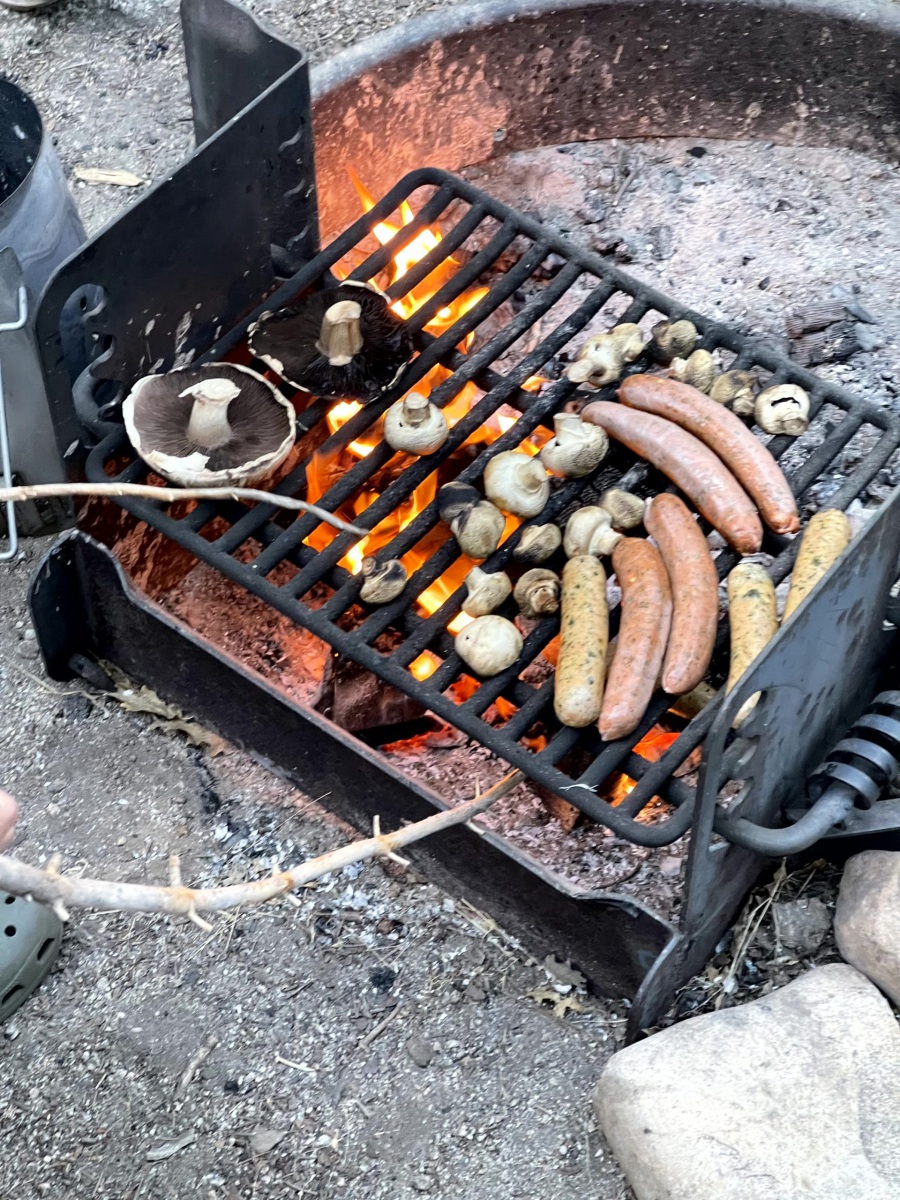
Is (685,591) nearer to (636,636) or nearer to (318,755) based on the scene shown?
(636,636)

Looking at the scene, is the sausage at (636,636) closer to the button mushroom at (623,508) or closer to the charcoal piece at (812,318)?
the button mushroom at (623,508)

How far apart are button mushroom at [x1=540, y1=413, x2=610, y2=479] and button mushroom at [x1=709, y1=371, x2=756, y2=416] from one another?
13.3 inches

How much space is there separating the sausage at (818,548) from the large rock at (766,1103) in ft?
2.80

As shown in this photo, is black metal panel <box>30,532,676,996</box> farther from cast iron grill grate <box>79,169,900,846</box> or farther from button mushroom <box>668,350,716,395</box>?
button mushroom <box>668,350,716,395</box>

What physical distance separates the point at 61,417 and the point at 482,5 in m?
2.13

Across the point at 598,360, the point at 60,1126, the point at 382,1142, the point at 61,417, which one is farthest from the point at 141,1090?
the point at 598,360

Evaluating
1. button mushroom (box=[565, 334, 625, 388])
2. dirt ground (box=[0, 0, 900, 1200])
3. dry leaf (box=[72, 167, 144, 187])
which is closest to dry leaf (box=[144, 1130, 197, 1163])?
dirt ground (box=[0, 0, 900, 1200])

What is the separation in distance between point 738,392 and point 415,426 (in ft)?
2.62

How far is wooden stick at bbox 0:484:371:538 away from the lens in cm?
293

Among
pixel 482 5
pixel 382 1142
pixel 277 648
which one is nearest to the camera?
pixel 382 1142

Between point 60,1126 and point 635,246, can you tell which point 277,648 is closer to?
point 60,1126

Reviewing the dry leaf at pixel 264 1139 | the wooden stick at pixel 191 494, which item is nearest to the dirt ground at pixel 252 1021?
the dry leaf at pixel 264 1139

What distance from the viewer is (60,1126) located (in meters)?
2.95

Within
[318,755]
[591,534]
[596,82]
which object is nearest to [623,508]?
[591,534]
